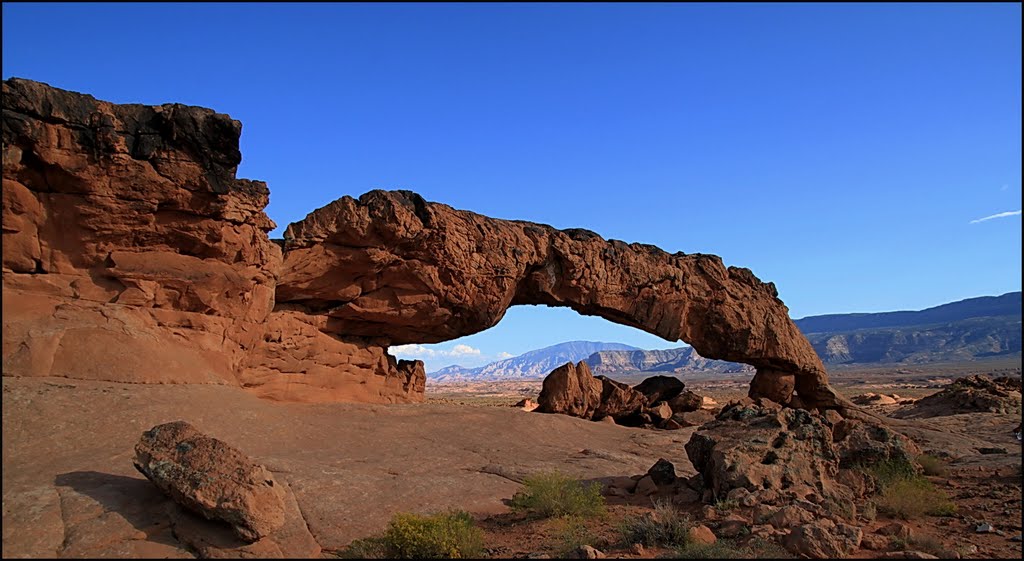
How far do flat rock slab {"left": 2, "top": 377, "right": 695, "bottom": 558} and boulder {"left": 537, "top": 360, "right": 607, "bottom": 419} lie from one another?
224 inches

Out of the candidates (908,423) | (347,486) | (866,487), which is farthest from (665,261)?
(347,486)

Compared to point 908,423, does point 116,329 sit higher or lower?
higher

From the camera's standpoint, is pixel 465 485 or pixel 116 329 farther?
pixel 116 329

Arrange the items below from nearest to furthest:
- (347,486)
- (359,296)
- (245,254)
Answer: (347,486) < (245,254) < (359,296)

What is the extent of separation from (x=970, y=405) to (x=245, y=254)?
29.8 meters

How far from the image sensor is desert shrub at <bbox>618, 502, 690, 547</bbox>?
24.4 ft

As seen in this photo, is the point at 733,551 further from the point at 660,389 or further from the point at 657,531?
the point at 660,389

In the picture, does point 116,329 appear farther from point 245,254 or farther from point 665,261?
point 665,261

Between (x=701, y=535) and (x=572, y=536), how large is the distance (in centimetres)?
151

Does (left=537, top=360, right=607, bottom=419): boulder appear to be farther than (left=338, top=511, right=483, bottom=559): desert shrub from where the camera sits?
Yes

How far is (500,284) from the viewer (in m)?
20.5

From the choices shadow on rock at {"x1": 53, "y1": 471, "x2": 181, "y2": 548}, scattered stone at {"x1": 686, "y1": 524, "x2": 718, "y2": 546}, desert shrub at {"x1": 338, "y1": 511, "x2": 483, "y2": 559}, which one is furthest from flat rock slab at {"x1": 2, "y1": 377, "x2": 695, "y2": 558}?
scattered stone at {"x1": 686, "y1": 524, "x2": 718, "y2": 546}

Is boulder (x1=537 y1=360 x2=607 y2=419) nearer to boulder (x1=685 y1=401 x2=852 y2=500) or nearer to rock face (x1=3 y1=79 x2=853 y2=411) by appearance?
rock face (x1=3 y1=79 x2=853 y2=411)

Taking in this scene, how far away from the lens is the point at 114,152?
12.8 meters
